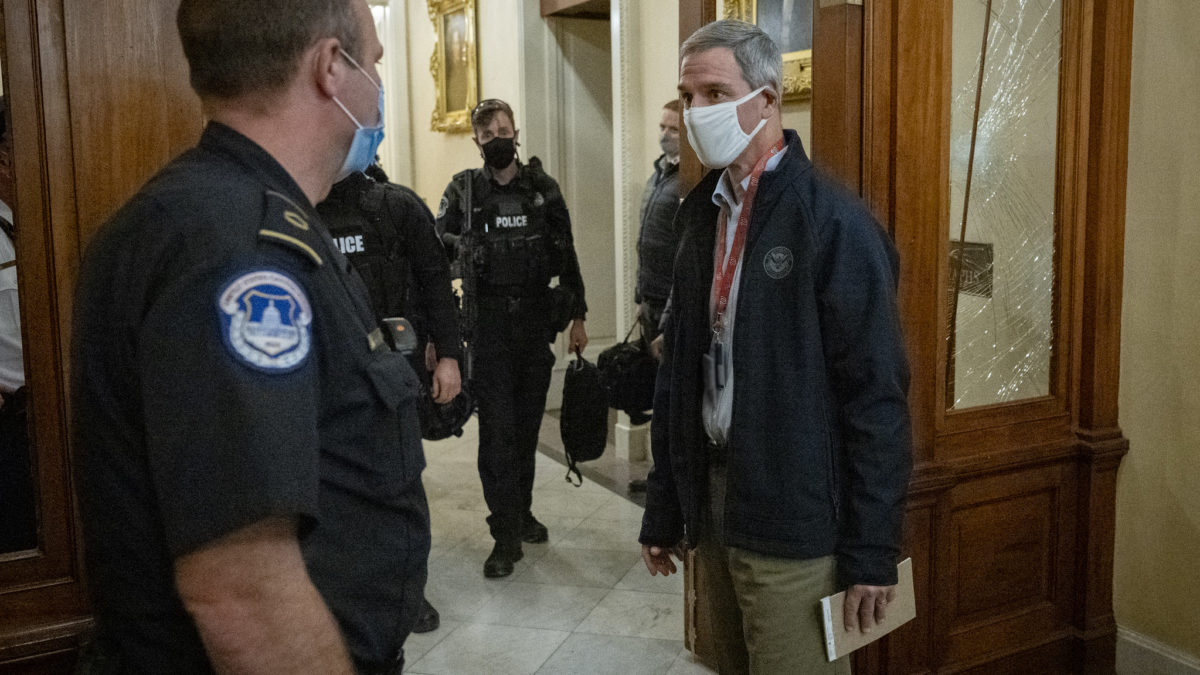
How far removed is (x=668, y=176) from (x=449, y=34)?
3685 mm

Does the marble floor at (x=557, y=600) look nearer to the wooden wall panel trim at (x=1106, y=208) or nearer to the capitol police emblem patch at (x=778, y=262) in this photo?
the wooden wall panel trim at (x=1106, y=208)

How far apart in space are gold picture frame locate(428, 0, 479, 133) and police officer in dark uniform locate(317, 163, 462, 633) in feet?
12.5

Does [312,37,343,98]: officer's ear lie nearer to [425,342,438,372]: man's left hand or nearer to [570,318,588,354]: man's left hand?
[425,342,438,372]: man's left hand

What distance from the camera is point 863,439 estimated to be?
1589mm

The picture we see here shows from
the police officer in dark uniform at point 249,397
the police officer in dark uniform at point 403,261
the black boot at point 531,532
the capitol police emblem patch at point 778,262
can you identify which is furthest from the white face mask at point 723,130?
the black boot at point 531,532

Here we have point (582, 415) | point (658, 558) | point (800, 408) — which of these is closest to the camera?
point (800, 408)

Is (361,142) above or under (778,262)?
above

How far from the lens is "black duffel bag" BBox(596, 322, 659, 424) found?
3.40 m

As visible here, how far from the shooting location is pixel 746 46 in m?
1.77

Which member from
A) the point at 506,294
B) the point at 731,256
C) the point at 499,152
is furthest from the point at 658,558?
the point at 499,152

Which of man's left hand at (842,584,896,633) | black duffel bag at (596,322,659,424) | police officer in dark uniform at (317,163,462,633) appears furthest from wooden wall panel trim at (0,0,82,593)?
black duffel bag at (596,322,659,424)

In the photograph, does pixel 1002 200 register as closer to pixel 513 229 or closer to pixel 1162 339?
pixel 1162 339

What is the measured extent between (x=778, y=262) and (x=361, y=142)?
786 millimetres

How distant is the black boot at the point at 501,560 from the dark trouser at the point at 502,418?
0.02m
